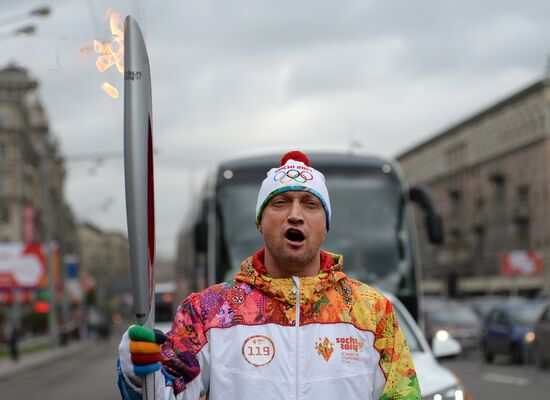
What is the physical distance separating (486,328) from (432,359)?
17.8 m

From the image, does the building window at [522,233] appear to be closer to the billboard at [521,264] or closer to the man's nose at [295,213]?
the billboard at [521,264]

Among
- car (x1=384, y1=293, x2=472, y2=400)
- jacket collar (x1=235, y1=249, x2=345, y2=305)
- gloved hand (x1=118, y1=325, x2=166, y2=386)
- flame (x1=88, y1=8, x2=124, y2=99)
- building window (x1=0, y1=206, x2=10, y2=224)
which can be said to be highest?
building window (x1=0, y1=206, x2=10, y2=224)

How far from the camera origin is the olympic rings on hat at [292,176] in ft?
11.4

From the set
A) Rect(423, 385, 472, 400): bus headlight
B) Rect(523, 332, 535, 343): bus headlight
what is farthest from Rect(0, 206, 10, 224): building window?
Rect(423, 385, 472, 400): bus headlight

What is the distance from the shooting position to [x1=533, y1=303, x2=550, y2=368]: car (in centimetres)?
1988

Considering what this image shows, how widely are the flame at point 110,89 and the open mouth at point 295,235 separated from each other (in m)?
0.68

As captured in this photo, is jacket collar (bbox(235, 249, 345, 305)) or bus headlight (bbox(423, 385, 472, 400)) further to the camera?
bus headlight (bbox(423, 385, 472, 400))

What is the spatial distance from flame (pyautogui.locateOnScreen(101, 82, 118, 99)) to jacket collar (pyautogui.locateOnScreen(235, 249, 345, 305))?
2.25 feet

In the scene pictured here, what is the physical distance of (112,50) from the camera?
341 centimetres

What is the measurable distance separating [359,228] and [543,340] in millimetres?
8093

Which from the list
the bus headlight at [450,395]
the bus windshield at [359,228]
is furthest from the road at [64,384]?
the bus headlight at [450,395]

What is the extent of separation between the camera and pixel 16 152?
81188 millimetres

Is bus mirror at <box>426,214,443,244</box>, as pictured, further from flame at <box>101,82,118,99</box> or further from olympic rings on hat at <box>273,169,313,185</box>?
flame at <box>101,82,118,99</box>

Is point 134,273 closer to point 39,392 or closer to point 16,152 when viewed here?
point 39,392
